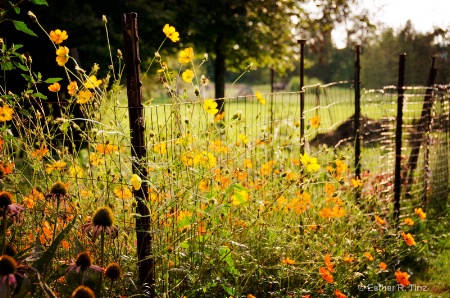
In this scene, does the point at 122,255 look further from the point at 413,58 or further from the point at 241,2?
the point at 413,58

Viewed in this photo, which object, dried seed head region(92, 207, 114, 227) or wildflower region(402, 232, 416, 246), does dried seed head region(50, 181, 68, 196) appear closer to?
dried seed head region(92, 207, 114, 227)

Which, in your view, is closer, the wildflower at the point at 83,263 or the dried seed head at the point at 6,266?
the dried seed head at the point at 6,266

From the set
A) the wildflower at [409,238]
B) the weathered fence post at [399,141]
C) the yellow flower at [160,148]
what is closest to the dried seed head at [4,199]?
the yellow flower at [160,148]

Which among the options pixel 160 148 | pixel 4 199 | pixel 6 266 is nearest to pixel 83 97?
pixel 160 148

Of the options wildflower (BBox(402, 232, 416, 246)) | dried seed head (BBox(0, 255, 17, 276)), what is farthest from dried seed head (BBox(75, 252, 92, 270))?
wildflower (BBox(402, 232, 416, 246))

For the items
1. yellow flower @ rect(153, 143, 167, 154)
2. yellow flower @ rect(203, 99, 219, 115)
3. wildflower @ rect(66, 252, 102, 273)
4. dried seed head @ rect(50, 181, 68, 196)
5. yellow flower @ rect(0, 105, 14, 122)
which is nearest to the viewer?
wildflower @ rect(66, 252, 102, 273)

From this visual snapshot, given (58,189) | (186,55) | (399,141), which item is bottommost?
(399,141)

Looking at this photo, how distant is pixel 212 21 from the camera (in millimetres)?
14602

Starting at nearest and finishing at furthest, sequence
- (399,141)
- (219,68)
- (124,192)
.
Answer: (124,192), (399,141), (219,68)

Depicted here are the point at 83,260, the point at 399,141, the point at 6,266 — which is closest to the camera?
the point at 6,266

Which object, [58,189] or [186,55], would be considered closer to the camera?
[58,189]

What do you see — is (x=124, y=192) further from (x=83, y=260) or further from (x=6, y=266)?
(x=6, y=266)

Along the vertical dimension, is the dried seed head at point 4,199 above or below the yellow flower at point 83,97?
below

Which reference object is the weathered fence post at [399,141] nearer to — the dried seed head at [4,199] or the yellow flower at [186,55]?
the yellow flower at [186,55]
